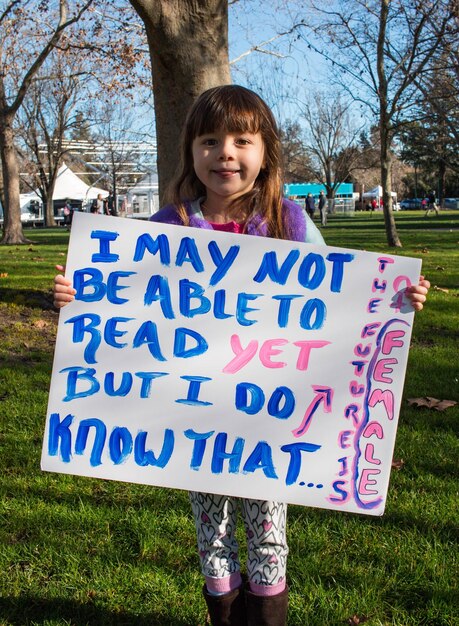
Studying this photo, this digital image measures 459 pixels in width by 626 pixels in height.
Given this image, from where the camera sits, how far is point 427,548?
97.0 inches

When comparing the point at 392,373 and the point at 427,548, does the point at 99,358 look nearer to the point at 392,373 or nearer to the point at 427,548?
the point at 392,373

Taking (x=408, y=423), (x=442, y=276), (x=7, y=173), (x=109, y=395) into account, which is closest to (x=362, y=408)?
(x=109, y=395)

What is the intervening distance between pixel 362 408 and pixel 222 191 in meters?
0.75

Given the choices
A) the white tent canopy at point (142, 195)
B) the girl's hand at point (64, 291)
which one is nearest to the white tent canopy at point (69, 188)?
the white tent canopy at point (142, 195)

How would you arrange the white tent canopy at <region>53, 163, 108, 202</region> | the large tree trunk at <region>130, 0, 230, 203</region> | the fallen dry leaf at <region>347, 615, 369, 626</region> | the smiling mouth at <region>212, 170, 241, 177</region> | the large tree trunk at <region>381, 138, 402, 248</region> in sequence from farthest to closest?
1. the white tent canopy at <region>53, 163, 108, 202</region>
2. the large tree trunk at <region>381, 138, 402, 248</region>
3. the large tree trunk at <region>130, 0, 230, 203</region>
4. the fallen dry leaf at <region>347, 615, 369, 626</region>
5. the smiling mouth at <region>212, 170, 241, 177</region>

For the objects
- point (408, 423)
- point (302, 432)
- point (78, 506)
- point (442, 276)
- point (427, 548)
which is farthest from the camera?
point (442, 276)

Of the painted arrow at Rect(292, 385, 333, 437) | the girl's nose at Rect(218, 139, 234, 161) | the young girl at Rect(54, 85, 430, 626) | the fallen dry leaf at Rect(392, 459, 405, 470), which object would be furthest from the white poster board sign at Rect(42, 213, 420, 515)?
the fallen dry leaf at Rect(392, 459, 405, 470)

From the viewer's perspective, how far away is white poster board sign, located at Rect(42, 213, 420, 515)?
1900 millimetres

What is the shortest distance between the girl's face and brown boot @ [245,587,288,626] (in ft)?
3.90

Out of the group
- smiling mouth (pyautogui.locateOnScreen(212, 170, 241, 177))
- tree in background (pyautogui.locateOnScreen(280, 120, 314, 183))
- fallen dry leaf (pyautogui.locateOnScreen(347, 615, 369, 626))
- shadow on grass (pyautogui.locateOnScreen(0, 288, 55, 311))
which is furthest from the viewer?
tree in background (pyautogui.locateOnScreen(280, 120, 314, 183))

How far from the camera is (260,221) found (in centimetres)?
208

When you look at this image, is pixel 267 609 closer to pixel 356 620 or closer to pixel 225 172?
pixel 356 620

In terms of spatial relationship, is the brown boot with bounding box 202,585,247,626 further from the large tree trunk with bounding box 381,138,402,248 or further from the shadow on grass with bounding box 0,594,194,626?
the large tree trunk with bounding box 381,138,402,248

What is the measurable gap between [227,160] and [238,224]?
0.22 meters
